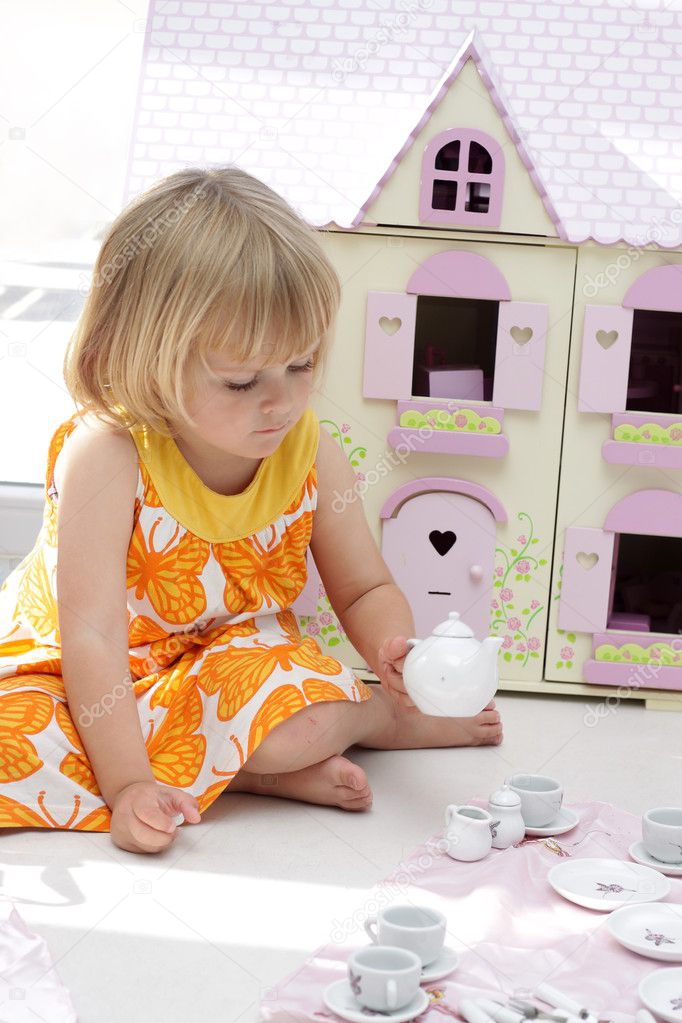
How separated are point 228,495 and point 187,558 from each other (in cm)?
9

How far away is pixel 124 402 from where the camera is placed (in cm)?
130

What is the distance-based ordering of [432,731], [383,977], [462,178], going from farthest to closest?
[462,178]
[432,731]
[383,977]

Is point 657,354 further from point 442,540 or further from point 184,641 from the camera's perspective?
point 184,641

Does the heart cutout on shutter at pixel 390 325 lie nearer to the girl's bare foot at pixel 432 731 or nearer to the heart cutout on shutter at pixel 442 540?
the heart cutout on shutter at pixel 442 540

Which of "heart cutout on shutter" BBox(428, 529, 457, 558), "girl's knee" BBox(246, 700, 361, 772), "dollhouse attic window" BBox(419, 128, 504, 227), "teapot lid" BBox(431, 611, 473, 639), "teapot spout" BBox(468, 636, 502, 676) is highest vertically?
"dollhouse attic window" BBox(419, 128, 504, 227)

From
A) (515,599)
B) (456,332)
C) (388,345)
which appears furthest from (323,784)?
(456,332)

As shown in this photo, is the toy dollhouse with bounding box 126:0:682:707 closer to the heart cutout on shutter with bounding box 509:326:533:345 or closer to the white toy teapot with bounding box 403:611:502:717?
the heart cutout on shutter with bounding box 509:326:533:345

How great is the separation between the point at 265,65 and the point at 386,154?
219mm

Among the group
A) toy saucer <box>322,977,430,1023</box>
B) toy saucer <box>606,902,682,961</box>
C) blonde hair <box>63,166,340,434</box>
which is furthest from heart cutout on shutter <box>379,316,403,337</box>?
toy saucer <box>322,977,430,1023</box>

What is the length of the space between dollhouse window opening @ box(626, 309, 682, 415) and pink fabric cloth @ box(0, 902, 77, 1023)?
1.27 meters

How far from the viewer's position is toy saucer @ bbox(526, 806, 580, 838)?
123cm

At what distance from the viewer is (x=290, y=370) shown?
1259 mm

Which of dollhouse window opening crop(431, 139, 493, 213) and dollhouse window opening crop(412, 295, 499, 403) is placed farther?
dollhouse window opening crop(412, 295, 499, 403)

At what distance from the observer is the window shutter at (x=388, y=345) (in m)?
1.66
